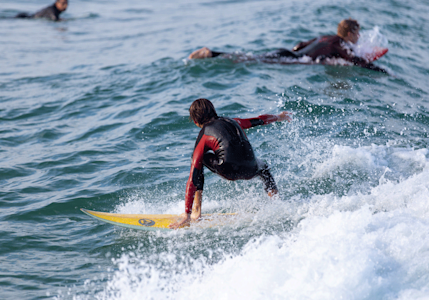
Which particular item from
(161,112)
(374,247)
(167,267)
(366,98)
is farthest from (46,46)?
(374,247)

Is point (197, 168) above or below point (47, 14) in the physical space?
below

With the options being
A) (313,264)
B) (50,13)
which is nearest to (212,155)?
(313,264)

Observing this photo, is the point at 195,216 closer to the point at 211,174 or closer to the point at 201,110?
the point at 201,110

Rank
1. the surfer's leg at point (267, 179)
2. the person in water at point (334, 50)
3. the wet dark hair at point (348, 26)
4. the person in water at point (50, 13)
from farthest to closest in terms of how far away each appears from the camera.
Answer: the person in water at point (50, 13) < the person in water at point (334, 50) < the wet dark hair at point (348, 26) < the surfer's leg at point (267, 179)

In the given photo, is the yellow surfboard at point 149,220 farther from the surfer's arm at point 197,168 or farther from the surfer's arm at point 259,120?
the surfer's arm at point 259,120

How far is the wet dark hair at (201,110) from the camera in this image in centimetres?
511

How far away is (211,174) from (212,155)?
5.47ft

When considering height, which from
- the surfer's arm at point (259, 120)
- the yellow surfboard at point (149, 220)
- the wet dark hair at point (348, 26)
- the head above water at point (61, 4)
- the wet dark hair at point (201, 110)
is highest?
the head above water at point (61, 4)

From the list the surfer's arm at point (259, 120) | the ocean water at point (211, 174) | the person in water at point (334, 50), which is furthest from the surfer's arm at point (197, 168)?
the person in water at point (334, 50)

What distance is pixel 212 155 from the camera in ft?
17.3

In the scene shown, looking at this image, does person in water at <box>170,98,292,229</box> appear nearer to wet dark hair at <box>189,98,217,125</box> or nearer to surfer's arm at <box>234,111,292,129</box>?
wet dark hair at <box>189,98,217,125</box>

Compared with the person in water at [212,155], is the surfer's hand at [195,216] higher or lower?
lower

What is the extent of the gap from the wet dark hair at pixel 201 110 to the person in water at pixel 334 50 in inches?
255

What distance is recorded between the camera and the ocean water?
13.6ft
